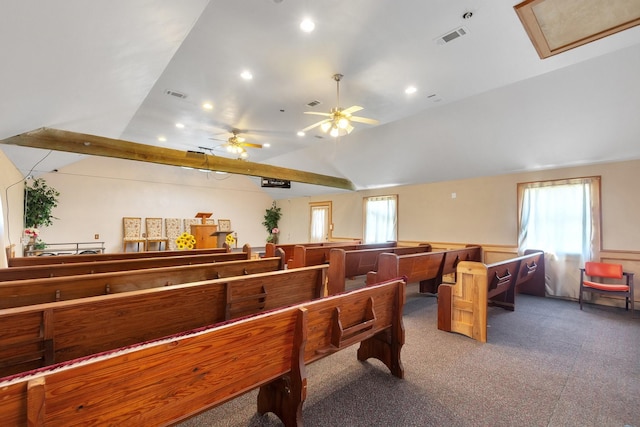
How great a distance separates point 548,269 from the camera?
15.9 feet

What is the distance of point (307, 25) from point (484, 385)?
10.6 ft

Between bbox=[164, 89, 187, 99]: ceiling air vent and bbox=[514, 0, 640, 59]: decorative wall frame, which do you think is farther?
bbox=[164, 89, 187, 99]: ceiling air vent

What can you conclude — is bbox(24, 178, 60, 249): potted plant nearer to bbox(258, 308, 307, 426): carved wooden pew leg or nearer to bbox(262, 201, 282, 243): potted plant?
bbox(262, 201, 282, 243): potted plant

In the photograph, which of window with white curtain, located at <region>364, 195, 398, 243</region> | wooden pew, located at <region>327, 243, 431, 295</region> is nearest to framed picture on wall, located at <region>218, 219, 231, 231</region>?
window with white curtain, located at <region>364, 195, 398, 243</region>

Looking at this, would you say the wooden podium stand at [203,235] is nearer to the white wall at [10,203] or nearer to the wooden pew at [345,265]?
the white wall at [10,203]

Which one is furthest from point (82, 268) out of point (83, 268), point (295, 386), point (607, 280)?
point (607, 280)

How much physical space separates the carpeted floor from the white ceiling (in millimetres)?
2719

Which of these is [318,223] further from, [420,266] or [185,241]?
[420,266]

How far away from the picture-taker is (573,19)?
232 cm

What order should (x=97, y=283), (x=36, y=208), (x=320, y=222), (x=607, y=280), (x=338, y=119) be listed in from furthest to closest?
(x=320, y=222), (x=36, y=208), (x=607, y=280), (x=338, y=119), (x=97, y=283)

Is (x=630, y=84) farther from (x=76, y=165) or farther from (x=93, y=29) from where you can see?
(x=76, y=165)

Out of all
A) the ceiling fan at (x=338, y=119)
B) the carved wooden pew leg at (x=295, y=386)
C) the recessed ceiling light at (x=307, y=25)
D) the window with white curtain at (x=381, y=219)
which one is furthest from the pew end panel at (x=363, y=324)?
the window with white curtain at (x=381, y=219)

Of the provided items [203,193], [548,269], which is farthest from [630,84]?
[203,193]

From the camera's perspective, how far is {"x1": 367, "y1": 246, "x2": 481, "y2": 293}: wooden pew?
337 centimetres
